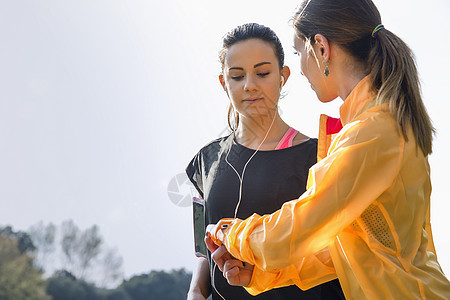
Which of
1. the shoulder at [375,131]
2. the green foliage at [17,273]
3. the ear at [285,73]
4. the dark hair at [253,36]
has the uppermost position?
the dark hair at [253,36]

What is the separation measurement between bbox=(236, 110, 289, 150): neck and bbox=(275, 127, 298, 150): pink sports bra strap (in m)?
A: 0.01

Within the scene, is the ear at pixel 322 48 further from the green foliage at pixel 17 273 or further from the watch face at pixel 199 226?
the green foliage at pixel 17 273

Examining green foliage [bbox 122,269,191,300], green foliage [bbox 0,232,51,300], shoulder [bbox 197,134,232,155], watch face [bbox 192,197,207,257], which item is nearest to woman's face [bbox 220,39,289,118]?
shoulder [bbox 197,134,232,155]

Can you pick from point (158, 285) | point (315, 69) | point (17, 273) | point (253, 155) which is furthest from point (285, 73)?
point (17, 273)

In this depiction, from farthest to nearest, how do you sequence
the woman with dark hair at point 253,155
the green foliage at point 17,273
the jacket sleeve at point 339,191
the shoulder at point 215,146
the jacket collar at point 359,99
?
the green foliage at point 17,273 → the shoulder at point 215,146 → the woman with dark hair at point 253,155 → the jacket collar at point 359,99 → the jacket sleeve at point 339,191

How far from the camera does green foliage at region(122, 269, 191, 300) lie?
2.86 meters

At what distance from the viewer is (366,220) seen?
2.71 ft

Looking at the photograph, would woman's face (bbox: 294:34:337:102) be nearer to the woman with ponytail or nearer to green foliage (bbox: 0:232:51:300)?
the woman with ponytail

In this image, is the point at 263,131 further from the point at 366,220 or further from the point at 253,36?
the point at 366,220

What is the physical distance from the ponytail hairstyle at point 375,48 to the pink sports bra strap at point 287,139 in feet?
1.22

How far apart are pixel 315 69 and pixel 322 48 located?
5 cm

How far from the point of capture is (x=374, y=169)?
2.55ft

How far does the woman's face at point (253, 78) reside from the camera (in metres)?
1.30

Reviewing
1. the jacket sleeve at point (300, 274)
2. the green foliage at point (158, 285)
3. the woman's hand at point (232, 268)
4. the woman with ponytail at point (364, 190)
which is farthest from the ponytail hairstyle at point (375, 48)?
the green foliage at point (158, 285)
